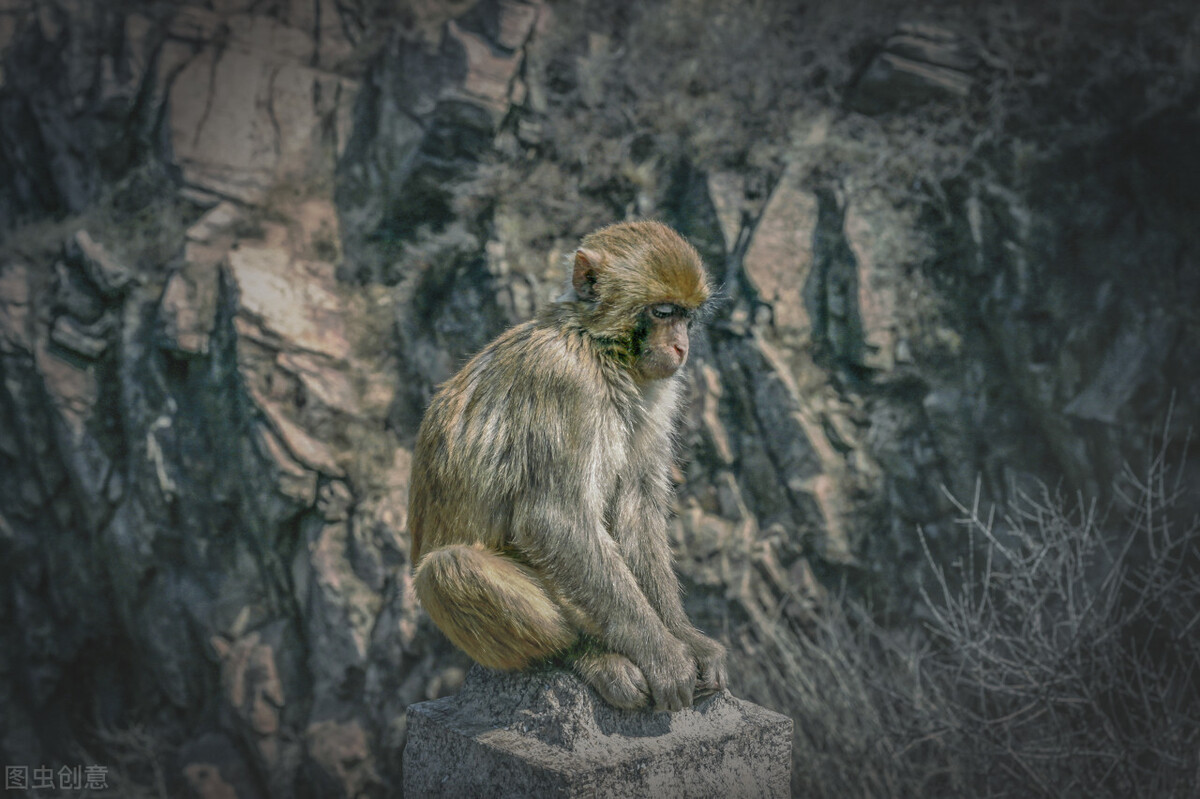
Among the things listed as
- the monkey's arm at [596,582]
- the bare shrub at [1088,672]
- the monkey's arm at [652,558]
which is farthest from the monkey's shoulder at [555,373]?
the bare shrub at [1088,672]

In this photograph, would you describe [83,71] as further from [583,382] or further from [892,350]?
[583,382]

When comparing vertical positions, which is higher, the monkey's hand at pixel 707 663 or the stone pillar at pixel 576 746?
the monkey's hand at pixel 707 663

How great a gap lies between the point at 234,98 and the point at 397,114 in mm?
1635

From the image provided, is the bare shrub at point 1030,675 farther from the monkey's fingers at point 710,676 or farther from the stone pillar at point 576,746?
the monkey's fingers at point 710,676

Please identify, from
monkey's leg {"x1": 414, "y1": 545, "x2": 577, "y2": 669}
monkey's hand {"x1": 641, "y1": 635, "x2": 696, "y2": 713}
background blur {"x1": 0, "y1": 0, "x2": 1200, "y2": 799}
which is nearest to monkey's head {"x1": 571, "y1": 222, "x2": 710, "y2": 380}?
monkey's leg {"x1": 414, "y1": 545, "x2": 577, "y2": 669}

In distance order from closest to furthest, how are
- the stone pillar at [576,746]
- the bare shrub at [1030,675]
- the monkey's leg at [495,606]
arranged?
the stone pillar at [576,746], the monkey's leg at [495,606], the bare shrub at [1030,675]

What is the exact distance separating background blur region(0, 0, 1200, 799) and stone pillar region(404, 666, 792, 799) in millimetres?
4761

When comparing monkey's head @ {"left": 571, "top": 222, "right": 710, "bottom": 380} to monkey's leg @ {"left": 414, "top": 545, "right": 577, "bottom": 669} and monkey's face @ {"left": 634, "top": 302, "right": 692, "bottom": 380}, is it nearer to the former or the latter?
monkey's face @ {"left": 634, "top": 302, "right": 692, "bottom": 380}

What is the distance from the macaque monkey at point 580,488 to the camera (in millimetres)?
2562

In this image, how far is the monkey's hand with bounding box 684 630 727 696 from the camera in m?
2.68

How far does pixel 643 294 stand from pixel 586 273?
0.70ft

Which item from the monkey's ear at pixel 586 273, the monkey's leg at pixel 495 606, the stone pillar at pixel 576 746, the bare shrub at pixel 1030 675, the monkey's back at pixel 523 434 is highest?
the monkey's ear at pixel 586 273

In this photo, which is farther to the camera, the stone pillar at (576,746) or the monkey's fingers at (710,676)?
the monkey's fingers at (710,676)

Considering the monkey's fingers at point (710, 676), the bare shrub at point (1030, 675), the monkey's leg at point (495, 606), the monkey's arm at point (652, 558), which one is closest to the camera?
the monkey's leg at point (495, 606)
